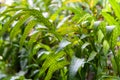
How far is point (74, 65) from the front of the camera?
3.62 feet

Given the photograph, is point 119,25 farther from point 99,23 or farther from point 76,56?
point 76,56

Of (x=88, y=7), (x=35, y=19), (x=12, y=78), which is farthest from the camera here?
(x=88, y=7)

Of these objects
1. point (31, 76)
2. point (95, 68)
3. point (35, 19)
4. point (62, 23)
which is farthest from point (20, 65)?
point (95, 68)

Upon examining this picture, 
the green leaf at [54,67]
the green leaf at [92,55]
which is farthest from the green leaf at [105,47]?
the green leaf at [54,67]

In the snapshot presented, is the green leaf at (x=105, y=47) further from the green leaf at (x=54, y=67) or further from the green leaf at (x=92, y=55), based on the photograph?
the green leaf at (x=54, y=67)

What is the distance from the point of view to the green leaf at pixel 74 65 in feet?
3.53

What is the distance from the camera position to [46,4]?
1906 mm

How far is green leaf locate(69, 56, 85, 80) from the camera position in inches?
42.4

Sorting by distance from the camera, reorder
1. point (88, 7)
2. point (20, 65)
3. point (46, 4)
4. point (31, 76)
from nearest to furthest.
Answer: point (31, 76), point (20, 65), point (88, 7), point (46, 4)

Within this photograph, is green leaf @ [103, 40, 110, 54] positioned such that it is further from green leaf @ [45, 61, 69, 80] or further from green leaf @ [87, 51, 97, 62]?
green leaf @ [45, 61, 69, 80]

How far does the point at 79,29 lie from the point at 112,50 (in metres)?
0.19

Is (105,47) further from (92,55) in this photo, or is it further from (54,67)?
(54,67)

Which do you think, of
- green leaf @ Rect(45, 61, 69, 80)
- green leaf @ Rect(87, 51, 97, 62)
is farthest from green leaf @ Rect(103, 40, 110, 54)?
green leaf @ Rect(45, 61, 69, 80)

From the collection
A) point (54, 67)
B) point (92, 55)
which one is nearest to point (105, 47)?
point (92, 55)
